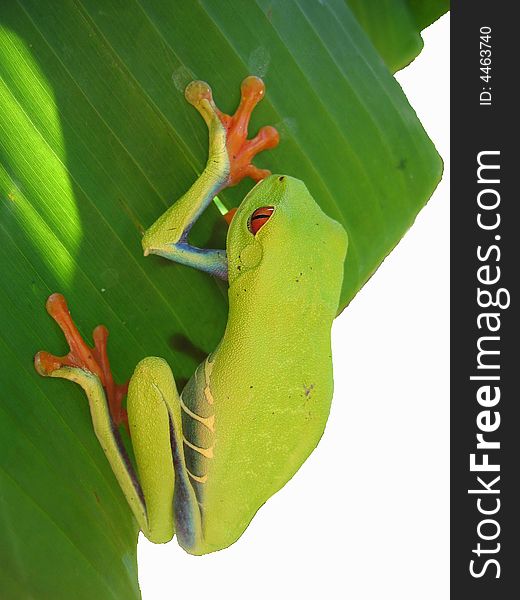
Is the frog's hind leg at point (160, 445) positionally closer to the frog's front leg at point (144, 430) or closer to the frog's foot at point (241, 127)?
the frog's front leg at point (144, 430)

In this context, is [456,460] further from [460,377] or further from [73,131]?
[73,131]

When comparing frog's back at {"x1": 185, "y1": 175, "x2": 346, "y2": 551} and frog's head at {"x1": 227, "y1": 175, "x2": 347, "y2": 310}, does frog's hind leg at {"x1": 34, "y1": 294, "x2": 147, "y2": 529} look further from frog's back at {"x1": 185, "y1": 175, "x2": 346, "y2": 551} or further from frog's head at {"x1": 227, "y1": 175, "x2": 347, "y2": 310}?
frog's head at {"x1": 227, "y1": 175, "x2": 347, "y2": 310}

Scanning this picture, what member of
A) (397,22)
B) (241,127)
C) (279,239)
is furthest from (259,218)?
(397,22)

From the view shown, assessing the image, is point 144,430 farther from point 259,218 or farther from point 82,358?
point 259,218

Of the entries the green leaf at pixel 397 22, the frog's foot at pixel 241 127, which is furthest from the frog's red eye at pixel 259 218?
the green leaf at pixel 397 22

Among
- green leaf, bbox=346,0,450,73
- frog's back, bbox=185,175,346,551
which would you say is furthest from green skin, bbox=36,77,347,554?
green leaf, bbox=346,0,450,73

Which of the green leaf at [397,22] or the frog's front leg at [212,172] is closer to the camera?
the frog's front leg at [212,172]
